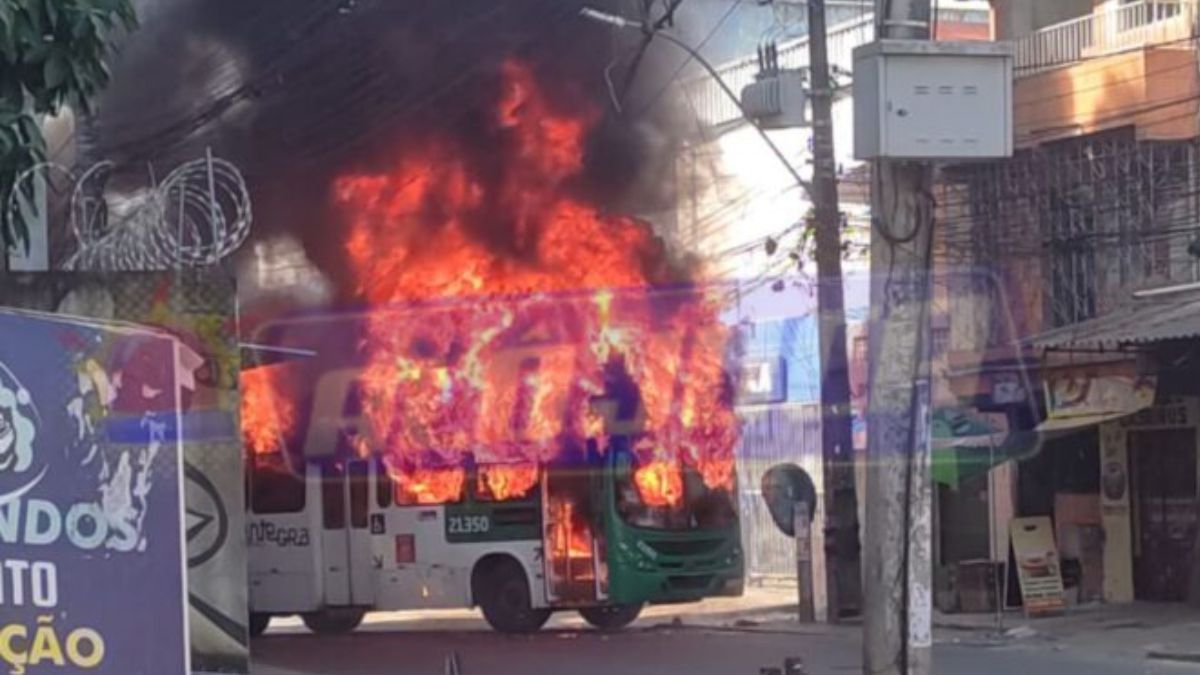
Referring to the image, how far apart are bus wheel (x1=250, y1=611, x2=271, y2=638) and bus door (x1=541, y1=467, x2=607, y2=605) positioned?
3828 mm

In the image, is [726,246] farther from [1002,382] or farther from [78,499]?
[78,499]

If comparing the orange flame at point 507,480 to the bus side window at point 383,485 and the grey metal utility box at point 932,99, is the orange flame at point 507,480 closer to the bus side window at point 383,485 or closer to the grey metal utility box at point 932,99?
the bus side window at point 383,485

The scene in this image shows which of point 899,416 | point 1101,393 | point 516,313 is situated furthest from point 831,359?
point 899,416

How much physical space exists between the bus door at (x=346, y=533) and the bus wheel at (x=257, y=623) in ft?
3.23

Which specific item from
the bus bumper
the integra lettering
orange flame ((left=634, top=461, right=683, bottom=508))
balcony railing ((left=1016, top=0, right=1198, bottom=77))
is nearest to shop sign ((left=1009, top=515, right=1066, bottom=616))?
the bus bumper

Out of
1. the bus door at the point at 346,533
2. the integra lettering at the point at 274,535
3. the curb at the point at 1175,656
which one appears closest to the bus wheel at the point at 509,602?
the bus door at the point at 346,533

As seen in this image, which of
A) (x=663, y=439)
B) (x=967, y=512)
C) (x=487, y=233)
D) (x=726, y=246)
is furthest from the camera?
(x=967, y=512)

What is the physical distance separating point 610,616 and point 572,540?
64.3 inches

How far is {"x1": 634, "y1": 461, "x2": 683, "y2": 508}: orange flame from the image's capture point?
63.9 feet

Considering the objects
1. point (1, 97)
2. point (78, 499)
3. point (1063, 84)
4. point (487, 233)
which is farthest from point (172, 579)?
point (1063, 84)

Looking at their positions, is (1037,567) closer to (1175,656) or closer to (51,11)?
(1175,656)

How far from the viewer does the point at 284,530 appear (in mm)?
21156

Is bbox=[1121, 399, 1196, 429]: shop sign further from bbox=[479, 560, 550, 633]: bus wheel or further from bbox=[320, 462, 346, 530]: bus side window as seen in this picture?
bbox=[320, 462, 346, 530]: bus side window

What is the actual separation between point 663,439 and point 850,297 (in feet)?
16.6
